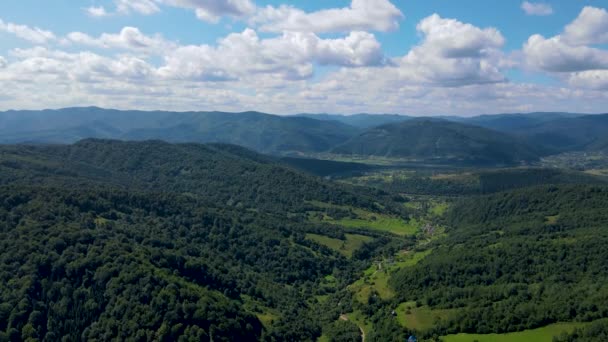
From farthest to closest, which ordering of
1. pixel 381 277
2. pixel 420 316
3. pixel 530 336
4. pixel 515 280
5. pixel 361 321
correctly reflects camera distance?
pixel 381 277 < pixel 515 280 < pixel 361 321 < pixel 420 316 < pixel 530 336

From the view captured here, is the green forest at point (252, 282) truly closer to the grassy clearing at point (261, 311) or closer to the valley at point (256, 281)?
the valley at point (256, 281)

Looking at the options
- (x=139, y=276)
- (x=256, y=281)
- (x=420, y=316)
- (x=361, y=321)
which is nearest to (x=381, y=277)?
(x=361, y=321)

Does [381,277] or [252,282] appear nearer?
[252,282]

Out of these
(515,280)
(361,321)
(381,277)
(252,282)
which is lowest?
(361,321)

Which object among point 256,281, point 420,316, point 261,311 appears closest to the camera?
point 420,316

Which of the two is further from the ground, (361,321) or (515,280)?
(515,280)

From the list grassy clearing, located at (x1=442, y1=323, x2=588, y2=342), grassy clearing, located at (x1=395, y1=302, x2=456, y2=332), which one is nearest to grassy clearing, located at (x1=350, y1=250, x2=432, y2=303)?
grassy clearing, located at (x1=395, y1=302, x2=456, y2=332)

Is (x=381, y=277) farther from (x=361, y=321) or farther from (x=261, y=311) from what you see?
(x=261, y=311)

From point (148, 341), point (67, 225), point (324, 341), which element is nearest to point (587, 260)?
point (324, 341)
